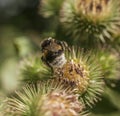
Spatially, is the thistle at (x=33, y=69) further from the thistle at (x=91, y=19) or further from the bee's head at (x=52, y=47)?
the thistle at (x=91, y=19)

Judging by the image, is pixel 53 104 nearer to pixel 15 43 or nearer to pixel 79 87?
pixel 79 87

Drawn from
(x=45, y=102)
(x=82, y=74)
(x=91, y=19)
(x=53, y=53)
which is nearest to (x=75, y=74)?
(x=82, y=74)

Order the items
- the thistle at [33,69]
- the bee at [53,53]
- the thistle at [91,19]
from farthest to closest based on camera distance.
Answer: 1. the thistle at [91,19]
2. the thistle at [33,69]
3. the bee at [53,53]

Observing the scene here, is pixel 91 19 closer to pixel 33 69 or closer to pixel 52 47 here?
pixel 33 69

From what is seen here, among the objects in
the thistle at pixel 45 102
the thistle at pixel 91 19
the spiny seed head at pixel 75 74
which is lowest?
the thistle at pixel 45 102

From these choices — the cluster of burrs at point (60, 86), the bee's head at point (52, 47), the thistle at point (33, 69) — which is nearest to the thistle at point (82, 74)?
the cluster of burrs at point (60, 86)

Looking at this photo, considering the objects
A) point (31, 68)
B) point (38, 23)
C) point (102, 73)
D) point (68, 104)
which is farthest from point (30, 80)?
point (38, 23)

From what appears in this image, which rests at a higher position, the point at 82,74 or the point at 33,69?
the point at 33,69
